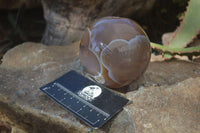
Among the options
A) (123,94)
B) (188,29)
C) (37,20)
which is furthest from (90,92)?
(37,20)

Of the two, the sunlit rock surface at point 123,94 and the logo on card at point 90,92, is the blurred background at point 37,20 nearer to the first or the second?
the sunlit rock surface at point 123,94

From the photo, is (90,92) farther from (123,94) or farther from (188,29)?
(188,29)

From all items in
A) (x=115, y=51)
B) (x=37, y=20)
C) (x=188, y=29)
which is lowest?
(x=37, y=20)

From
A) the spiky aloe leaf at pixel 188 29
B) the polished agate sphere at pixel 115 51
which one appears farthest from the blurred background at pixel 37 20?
the polished agate sphere at pixel 115 51

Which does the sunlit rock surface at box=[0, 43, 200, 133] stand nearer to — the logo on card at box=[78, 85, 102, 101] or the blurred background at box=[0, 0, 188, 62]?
the logo on card at box=[78, 85, 102, 101]

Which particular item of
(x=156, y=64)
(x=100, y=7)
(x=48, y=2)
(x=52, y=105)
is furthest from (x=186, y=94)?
(x=48, y=2)

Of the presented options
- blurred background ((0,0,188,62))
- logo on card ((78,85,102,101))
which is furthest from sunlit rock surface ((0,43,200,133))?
blurred background ((0,0,188,62))
